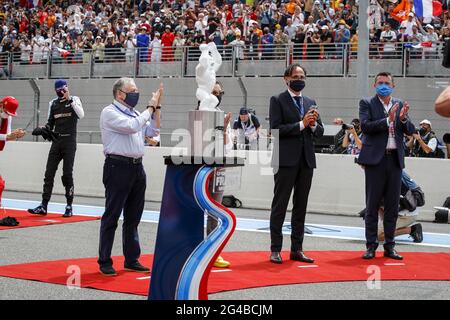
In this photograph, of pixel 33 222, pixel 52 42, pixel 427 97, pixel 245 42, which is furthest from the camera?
pixel 52 42

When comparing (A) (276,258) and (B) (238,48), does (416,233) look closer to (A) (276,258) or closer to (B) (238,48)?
(A) (276,258)

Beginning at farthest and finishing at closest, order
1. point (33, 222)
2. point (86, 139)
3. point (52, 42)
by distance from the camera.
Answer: point (52, 42) → point (86, 139) → point (33, 222)

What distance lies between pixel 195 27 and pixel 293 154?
1690 cm

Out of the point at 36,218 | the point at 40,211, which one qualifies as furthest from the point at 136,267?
the point at 40,211

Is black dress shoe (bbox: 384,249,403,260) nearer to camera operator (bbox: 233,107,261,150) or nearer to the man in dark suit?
the man in dark suit

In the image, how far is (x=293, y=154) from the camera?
910 cm

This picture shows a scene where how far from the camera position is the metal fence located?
67.1ft

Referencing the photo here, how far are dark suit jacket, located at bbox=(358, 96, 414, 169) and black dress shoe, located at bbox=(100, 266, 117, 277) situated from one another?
3.48m

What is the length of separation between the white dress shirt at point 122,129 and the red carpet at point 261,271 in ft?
4.10

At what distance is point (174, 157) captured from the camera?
20.3 ft

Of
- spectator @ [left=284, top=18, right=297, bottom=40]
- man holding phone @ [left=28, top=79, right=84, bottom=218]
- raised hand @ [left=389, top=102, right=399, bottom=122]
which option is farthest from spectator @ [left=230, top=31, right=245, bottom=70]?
raised hand @ [left=389, top=102, right=399, bottom=122]
